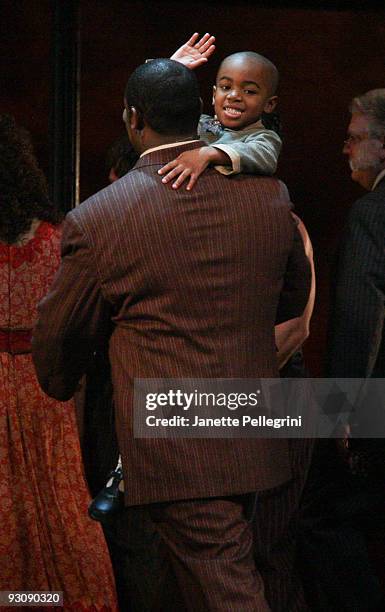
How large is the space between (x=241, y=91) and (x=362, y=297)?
67 centimetres

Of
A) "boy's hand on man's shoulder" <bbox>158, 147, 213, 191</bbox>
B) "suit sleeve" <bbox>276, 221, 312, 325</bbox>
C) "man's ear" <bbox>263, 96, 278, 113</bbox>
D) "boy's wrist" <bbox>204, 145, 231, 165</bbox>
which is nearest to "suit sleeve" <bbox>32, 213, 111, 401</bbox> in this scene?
"boy's hand on man's shoulder" <bbox>158, 147, 213, 191</bbox>

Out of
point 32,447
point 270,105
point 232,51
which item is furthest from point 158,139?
point 232,51

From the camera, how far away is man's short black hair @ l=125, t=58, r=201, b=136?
225 cm

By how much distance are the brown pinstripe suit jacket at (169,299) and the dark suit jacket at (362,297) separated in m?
0.65

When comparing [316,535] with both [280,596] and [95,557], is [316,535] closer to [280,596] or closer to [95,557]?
[280,596]

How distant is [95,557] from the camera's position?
308 cm

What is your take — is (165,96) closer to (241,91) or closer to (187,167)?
(187,167)

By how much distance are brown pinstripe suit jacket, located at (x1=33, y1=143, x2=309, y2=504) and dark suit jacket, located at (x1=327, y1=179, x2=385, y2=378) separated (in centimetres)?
65

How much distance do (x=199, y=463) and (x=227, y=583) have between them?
0.26 metres

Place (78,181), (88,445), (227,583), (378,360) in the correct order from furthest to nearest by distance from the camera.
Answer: (78,181) → (88,445) → (378,360) → (227,583)

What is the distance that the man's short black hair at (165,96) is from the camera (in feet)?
7.38

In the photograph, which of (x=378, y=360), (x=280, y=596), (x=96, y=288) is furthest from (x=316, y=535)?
(x=96, y=288)

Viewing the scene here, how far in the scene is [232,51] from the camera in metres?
3.80

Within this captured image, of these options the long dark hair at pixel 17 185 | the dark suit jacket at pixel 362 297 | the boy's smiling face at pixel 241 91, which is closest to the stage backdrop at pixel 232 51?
the long dark hair at pixel 17 185
